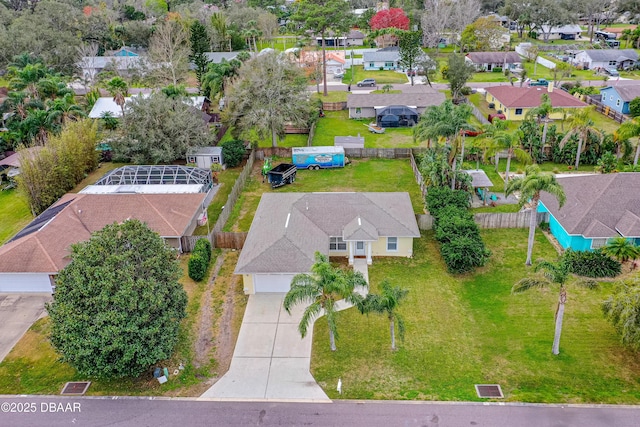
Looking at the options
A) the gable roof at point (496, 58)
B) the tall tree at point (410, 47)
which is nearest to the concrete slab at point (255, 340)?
the tall tree at point (410, 47)

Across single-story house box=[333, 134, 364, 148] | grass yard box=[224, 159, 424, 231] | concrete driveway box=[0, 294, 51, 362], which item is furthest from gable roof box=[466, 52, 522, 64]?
concrete driveway box=[0, 294, 51, 362]

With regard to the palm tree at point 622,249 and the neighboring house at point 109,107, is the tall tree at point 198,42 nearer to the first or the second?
the neighboring house at point 109,107

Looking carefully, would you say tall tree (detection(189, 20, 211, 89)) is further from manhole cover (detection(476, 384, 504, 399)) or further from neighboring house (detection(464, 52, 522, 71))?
manhole cover (detection(476, 384, 504, 399))

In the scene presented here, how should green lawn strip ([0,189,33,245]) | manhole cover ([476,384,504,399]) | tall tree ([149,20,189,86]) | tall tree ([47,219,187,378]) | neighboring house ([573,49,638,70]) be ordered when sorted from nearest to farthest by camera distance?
tall tree ([47,219,187,378]) → manhole cover ([476,384,504,399]) → green lawn strip ([0,189,33,245]) → tall tree ([149,20,189,86]) → neighboring house ([573,49,638,70])

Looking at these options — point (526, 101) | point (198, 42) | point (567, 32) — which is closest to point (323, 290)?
point (526, 101)

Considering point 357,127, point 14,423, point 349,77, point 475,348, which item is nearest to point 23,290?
point 14,423

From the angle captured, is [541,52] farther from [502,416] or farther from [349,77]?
[502,416]

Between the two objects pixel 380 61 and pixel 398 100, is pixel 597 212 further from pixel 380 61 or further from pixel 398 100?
pixel 380 61
